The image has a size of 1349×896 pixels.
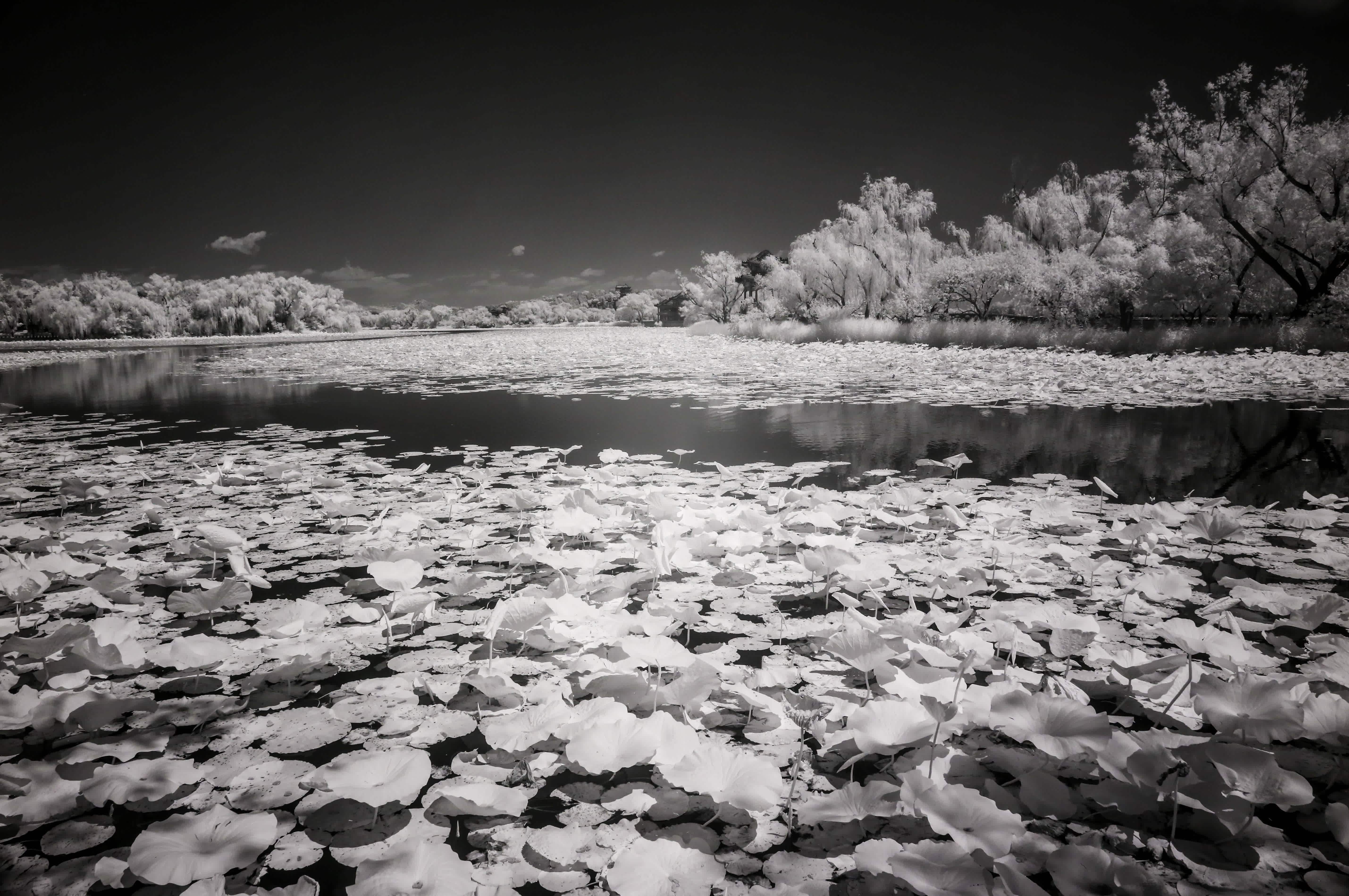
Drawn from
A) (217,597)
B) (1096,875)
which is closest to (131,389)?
(217,597)

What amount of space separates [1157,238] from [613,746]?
30637 millimetres

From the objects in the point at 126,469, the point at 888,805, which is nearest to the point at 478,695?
the point at 888,805

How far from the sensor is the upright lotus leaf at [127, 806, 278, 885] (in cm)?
127

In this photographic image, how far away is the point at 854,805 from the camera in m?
1.50

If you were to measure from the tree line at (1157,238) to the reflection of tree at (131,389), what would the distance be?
26.9m

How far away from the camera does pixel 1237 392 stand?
11039 mm

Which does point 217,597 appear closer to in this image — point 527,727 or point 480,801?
point 527,727

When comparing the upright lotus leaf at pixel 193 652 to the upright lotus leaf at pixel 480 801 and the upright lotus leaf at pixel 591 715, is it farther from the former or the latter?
the upright lotus leaf at pixel 591 715

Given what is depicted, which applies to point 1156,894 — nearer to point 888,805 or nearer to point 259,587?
point 888,805

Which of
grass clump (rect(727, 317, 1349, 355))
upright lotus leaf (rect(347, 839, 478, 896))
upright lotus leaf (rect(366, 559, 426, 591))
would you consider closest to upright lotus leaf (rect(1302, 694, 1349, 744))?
upright lotus leaf (rect(347, 839, 478, 896))

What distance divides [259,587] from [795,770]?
9.01ft

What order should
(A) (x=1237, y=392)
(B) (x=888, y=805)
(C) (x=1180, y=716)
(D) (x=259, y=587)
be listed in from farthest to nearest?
(A) (x=1237, y=392) → (D) (x=259, y=587) → (C) (x=1180, y=716) → (B) (x=888, y=805)

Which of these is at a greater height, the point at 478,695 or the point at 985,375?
the point at 985,375

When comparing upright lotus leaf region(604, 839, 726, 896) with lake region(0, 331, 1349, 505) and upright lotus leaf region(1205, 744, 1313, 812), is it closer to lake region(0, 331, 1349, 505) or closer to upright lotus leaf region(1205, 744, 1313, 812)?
upright lotus leaf region(1205, 744, 1313, 812)
